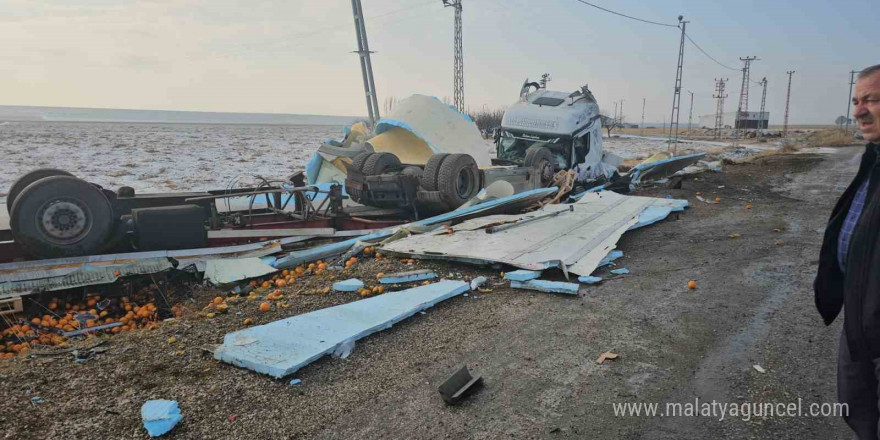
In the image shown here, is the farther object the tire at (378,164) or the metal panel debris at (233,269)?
the tire at (378,164)

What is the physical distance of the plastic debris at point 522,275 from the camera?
193 inches

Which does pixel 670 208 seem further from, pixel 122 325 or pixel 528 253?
pixel 122 325

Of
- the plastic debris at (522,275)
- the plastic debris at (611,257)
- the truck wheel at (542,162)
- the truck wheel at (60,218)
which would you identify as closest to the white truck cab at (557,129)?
the truck wheel at (542,162)

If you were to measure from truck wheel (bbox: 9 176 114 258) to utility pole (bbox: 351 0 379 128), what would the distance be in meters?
8.38

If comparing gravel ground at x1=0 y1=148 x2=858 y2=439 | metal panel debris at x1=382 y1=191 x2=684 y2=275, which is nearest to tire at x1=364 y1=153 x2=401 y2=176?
metal panel debris at x1=382 y1=191 x2=684 y2=275

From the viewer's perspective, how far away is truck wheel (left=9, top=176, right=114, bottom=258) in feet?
16.6

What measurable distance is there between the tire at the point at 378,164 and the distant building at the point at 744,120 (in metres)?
53.5

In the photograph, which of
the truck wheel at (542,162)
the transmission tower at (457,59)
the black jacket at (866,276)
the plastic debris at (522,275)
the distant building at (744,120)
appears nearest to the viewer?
the black jacket at (866,276)

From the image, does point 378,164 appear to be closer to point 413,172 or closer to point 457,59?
point 413,172

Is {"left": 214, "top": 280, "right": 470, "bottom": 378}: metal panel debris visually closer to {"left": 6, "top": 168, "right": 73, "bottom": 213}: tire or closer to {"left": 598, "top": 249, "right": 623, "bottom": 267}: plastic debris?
{"left": 598, "top": 249, "right": 623, "bottom": 267}: plastic debris

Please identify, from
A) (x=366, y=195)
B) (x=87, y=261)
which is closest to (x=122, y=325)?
(x=87, y=261)

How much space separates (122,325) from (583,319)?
4278 millimetres

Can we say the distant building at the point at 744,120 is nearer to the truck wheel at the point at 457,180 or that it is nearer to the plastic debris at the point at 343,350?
the truck wheel at the point at 457,180

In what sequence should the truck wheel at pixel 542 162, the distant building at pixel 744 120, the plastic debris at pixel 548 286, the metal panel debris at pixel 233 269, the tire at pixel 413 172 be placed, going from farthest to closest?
the distant building at pixel 744 120 → the truck wheel at pixel 542 162 → the tire at pixel 413 172 → the metal panel debris at pixel 233 269 → the plastic debris at pixel 548 286
